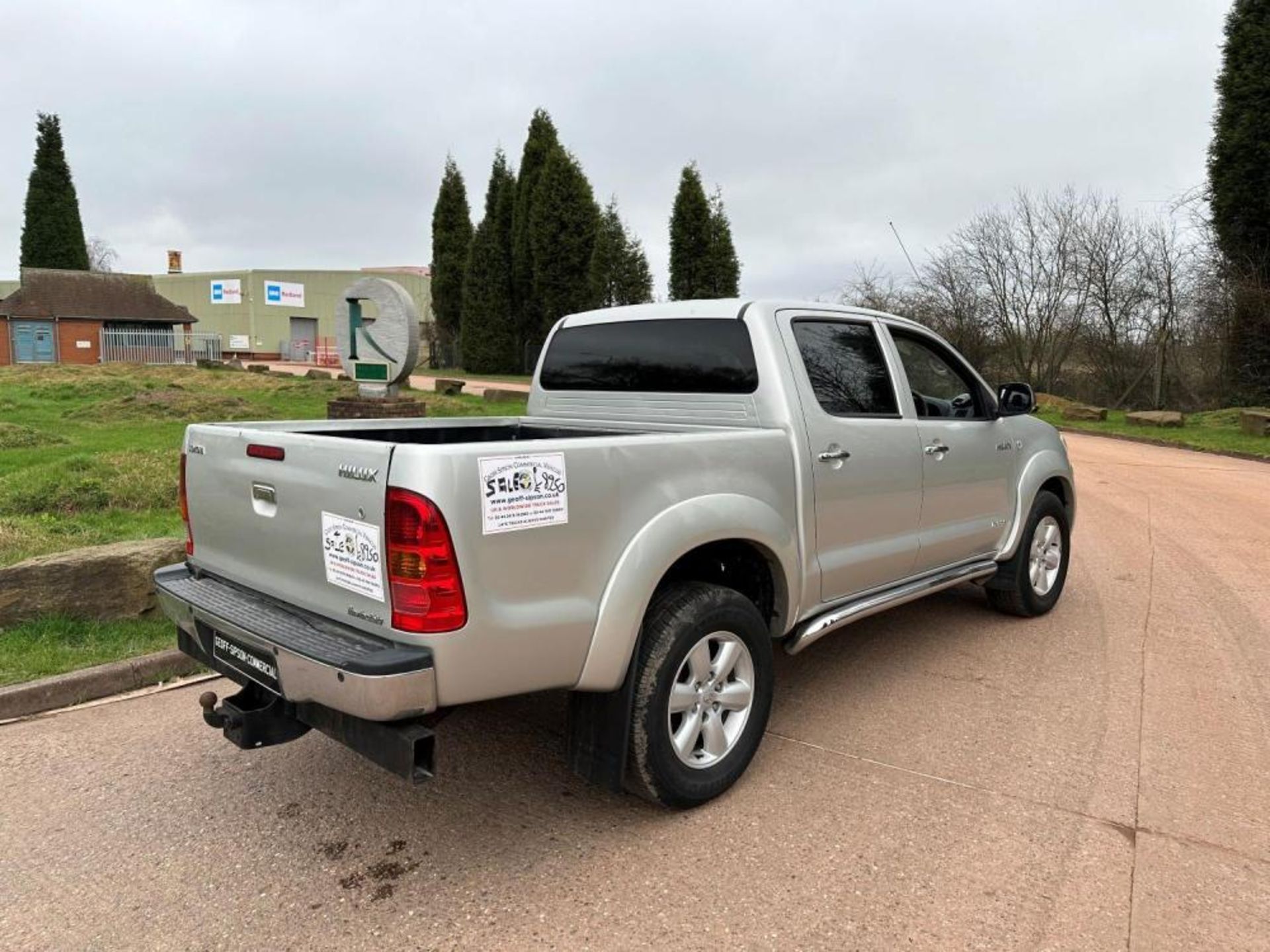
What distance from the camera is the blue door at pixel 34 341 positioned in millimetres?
38312

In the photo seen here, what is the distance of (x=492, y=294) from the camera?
112 ft

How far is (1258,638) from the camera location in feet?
17.5

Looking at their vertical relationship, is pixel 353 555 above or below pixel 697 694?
above

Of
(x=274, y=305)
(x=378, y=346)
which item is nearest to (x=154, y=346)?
(x=274, y=305)

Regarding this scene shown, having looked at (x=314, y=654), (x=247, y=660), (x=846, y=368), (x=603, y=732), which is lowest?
(x=603, y=732)

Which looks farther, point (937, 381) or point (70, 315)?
point (70, 315)

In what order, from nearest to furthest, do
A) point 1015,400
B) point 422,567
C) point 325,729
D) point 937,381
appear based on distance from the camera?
point 422,567 < point 325,729 < point 937,381 < point 1015,400

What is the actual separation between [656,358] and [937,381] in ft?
5.65

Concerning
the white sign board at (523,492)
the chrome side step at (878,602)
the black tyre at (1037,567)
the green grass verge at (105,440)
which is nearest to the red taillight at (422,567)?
the white sign board at (523,492)

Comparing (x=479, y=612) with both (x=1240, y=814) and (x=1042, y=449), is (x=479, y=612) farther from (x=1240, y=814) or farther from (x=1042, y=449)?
(x=1042, y=449)

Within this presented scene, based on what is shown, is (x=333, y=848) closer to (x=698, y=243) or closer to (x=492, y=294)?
(x=698, y=243)

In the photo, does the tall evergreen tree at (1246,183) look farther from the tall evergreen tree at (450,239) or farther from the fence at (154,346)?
the fence at (154,346)

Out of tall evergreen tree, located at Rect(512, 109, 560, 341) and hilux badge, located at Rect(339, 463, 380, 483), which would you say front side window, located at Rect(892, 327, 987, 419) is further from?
tall evergreen tree, located at Rect(512, 109, 560, 341)

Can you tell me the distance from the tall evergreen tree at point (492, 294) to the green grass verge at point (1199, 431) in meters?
19.2
